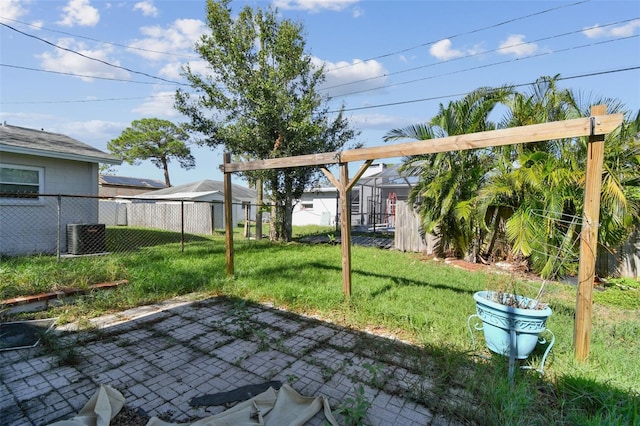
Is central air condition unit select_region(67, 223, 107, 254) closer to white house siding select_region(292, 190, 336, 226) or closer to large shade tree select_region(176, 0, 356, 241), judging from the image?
large shade tree select_region(176, 0, 356, 241)

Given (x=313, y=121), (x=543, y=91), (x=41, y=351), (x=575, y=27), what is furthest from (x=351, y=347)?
(x=575, y=27)

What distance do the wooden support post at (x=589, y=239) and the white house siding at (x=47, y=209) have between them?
30.8ft

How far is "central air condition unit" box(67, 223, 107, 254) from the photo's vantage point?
7.42 metres

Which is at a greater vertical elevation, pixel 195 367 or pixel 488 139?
pixel 488 139

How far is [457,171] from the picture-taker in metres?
7.49

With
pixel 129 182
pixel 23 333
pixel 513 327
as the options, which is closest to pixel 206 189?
pixel 129 182

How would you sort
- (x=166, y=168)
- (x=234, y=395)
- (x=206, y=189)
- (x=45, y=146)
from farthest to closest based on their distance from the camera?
1. (x=166, y=168)
2. (x=206, y=189)
3. (x=45, y=146)
4. (x=234, y=395)

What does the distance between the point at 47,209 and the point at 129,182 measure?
2623 centimetres

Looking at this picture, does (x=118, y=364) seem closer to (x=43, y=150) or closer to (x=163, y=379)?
(x=163, y=379)

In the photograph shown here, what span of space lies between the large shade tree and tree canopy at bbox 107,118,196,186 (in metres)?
19.7

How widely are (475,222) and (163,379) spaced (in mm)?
6884

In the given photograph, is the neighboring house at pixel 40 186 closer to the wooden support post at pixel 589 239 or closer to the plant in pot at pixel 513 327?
the plant in pot at pixel 513 327

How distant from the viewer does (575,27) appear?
8.25m

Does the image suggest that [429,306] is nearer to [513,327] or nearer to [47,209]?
[513,327]
